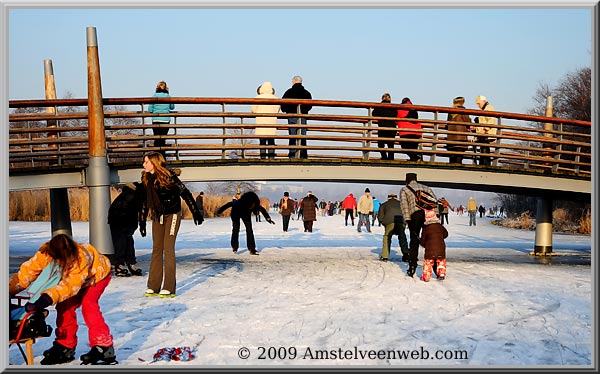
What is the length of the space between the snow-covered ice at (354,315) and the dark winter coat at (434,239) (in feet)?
1.67

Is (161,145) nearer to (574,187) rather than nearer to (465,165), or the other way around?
(465,165)

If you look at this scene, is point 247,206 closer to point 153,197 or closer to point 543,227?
point 153,197

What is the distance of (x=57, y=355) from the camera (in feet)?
19.1

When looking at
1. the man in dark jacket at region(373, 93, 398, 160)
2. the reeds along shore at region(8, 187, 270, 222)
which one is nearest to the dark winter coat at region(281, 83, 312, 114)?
the man in dark jacket at region(373, 93, 398, 160)

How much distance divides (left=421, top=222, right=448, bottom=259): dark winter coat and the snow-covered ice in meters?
0.51

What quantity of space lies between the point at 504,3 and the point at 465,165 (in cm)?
819

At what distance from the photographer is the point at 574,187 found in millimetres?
15422

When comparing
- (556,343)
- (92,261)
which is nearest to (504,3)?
(556,343)

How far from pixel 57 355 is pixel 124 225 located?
6.12m

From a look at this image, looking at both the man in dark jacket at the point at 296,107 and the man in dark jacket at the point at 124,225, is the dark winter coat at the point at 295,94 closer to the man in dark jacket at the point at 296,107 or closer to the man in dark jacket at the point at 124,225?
the man in dark jacket at the point at 296,107

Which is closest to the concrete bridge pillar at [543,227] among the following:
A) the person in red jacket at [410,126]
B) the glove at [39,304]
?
the person in red jacket at [410,126]

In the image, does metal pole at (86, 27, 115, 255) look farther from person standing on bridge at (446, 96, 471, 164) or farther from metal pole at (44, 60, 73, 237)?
Answer: person standing on bridge at (446, 96, 471, 164)

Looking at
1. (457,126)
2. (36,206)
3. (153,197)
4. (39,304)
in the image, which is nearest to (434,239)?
(153,197)

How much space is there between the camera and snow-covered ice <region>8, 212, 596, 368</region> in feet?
20.7
